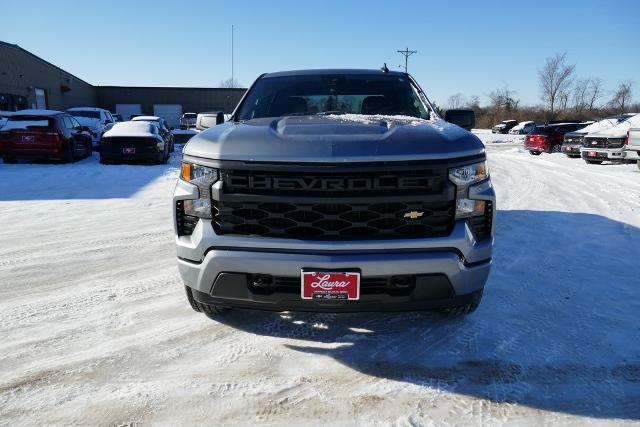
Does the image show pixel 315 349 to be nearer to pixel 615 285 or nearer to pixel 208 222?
pixel 208 222

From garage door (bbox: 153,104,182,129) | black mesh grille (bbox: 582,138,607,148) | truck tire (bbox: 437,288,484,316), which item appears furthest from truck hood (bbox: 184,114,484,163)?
garage door (bbox: 153,104,182,129)

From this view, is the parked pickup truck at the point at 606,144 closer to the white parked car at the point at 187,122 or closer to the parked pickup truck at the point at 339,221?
the white parked car at the point at 187,122

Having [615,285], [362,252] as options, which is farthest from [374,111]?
[615,285]

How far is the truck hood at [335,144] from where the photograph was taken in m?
2.41

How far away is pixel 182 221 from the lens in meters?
2.68

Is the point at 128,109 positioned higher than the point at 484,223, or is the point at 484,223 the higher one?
the point at 128,109

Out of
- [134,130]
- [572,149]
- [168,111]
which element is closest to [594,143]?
[572,149]

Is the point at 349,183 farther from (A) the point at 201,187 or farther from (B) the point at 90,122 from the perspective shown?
(B) the point at 90,122

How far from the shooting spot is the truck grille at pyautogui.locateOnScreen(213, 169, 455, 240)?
2412 millimetres

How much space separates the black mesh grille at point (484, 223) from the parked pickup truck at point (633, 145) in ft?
40.6

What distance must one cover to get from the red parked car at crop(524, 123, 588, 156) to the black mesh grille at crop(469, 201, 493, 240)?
19613 millimetres

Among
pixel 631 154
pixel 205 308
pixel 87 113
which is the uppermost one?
pixel 87 113

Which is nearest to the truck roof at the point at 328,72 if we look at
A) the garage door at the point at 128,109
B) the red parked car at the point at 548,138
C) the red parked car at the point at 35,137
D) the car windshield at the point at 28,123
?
the red parked car at the point at 35,137

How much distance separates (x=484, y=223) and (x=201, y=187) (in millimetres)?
1576
